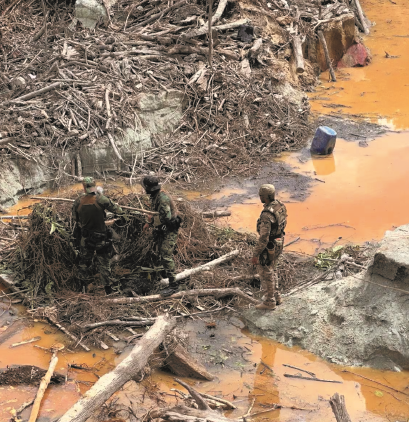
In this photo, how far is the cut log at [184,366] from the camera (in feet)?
23.3

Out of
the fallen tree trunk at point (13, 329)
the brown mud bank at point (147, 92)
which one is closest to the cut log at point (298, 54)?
the brown mud bank at point (147, 92)

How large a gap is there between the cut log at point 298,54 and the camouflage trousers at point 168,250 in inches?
399

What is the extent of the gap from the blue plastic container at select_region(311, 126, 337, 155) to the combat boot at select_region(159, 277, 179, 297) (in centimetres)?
657

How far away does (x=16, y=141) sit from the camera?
41.0ft

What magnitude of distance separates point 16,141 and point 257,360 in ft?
24.1

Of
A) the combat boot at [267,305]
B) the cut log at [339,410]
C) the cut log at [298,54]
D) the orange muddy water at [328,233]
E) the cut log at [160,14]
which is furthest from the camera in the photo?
the cut log at [298,54]

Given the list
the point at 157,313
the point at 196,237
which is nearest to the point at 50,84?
the point at 196,237

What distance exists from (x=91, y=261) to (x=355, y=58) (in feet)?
46.3

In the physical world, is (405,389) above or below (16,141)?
below

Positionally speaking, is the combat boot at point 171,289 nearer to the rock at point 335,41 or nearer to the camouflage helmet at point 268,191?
the camouflage helmet at point 268,191

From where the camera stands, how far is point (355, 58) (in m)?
20.0

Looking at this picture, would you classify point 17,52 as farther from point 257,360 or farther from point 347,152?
point 257,360

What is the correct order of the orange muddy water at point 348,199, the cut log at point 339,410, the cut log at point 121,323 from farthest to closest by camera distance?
the orange muddy water at point 348,199 → the cut log at point 121,323 → the cut log at point 339,410

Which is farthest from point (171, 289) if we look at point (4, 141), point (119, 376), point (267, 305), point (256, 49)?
point (256, 49)
